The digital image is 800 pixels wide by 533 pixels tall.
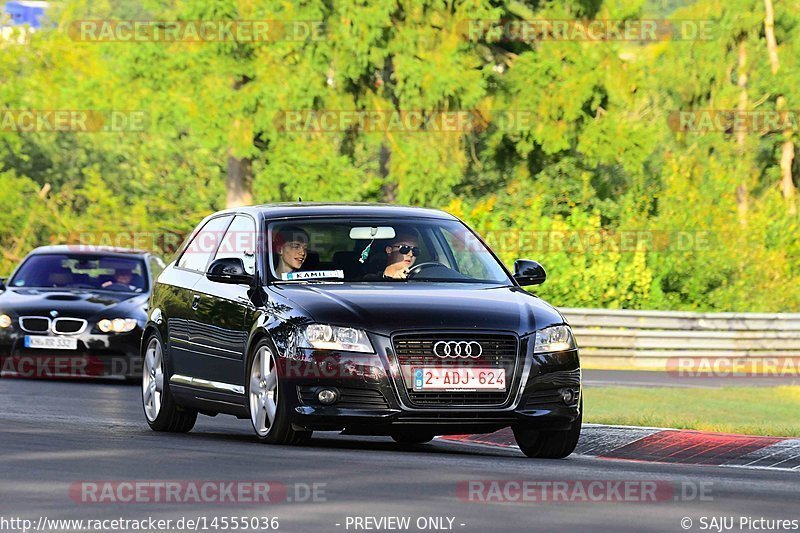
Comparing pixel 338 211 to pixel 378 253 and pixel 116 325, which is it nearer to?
pixel 378 253

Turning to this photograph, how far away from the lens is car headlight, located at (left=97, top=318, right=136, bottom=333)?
846 inches

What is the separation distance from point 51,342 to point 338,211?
339 inches

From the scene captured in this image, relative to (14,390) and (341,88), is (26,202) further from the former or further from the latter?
(14,390)

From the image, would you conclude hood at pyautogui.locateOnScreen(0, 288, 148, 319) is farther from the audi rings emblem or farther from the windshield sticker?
the audi rings emblem

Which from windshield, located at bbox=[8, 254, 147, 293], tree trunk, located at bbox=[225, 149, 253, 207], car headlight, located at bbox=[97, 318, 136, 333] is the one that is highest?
windshield, located at bbox=[8, 254, 147, 293]

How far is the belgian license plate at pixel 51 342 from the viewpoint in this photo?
2145 cm

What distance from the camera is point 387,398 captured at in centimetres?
1188

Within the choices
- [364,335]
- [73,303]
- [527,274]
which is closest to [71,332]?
[73,303]

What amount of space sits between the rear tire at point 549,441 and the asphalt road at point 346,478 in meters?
0.10

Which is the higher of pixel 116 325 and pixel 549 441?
pixel 549 441

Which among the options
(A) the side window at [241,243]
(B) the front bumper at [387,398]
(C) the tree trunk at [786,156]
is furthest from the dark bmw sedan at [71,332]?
(C) the tree trunk at [786,156]

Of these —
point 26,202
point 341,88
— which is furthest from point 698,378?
point 26,202

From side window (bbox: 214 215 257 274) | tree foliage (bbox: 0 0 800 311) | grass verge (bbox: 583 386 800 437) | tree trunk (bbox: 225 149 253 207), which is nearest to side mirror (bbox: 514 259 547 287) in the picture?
side window (bbox: 214 215 257 274)

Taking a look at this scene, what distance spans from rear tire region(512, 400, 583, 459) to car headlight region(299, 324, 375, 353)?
1.24m
